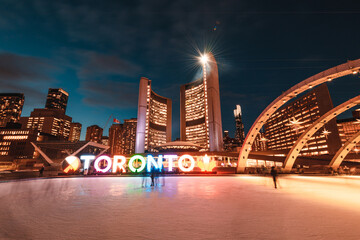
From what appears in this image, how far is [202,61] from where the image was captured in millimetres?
141000

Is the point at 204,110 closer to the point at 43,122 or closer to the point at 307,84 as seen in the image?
the point at 307,84

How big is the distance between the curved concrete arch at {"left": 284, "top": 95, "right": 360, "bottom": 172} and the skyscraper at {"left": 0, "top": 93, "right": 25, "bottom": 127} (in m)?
269

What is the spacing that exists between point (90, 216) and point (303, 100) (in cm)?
17402

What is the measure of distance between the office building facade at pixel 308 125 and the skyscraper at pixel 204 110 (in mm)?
45537

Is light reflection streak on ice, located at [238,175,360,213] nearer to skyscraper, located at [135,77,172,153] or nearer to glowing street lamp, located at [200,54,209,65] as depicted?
skyscraper, located at [135,77,172,153]

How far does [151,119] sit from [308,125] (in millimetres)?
133501

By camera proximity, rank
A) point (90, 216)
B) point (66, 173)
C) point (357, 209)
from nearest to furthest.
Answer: point (90, 216), point (357, 209), point (66, 173)

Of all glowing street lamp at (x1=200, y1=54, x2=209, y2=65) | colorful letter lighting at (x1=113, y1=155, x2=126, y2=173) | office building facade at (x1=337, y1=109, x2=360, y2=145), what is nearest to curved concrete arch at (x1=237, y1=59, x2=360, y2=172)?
colorful letter lighting at (x1=113, y1=155, x2=126, y2=173)

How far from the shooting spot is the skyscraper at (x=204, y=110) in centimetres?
12056

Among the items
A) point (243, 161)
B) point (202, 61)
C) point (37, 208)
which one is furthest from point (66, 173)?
point (202, 61)

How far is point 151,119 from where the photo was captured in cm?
14950

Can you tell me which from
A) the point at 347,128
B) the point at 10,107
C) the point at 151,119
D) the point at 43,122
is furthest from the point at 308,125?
the point at 10,107

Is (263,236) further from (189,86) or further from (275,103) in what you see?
(189,86)

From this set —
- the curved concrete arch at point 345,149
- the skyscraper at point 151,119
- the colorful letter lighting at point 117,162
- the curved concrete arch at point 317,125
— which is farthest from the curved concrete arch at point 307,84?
the skyscraper at point 151,119
